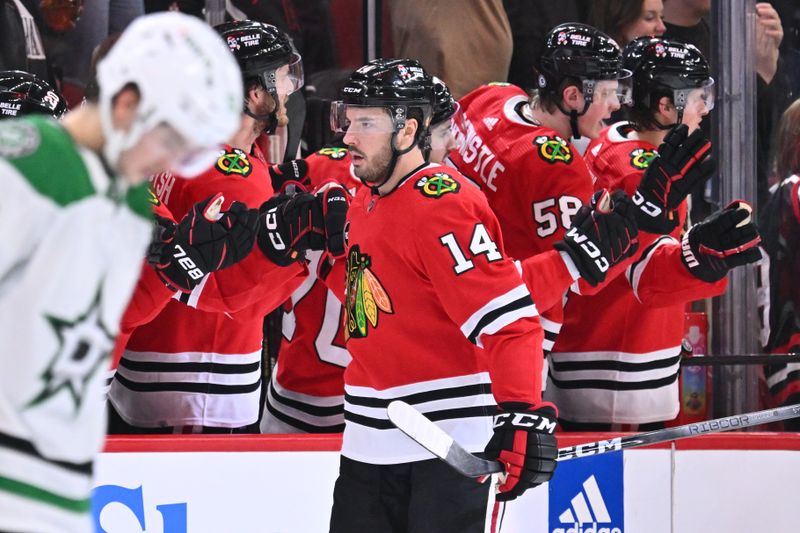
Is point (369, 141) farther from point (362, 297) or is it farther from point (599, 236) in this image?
point (599, 236)

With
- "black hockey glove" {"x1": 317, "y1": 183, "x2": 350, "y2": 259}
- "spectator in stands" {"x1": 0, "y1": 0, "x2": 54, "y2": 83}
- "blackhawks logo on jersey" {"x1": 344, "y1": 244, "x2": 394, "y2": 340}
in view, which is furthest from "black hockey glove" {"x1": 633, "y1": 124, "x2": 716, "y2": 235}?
"spectator in stands" {"x1": 0, "y1": 0, "x2": 54, "y2": 83}

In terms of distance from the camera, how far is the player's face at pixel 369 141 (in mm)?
2650

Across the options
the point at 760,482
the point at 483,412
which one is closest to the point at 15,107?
the point at 483,412

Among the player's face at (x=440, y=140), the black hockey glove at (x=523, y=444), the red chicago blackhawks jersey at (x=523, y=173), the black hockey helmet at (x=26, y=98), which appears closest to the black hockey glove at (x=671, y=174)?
the red chicago blackhawks jersey at (x=523, y=173)

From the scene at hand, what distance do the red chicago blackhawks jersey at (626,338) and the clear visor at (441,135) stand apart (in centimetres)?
74

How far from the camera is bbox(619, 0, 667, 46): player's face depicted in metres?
4.37

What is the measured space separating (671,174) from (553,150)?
13.7 inches

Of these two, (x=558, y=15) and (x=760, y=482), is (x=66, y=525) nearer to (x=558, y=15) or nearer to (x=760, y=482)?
(x=760, y=482)

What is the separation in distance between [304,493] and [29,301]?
1924mm

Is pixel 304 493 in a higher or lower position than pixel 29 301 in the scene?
higher

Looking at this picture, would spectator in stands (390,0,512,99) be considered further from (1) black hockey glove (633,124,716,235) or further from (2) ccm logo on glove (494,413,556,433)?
(2) ccm logo on glove (494,413,556,433)

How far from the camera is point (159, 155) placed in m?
1.53

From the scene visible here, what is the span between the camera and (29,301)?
1478mm

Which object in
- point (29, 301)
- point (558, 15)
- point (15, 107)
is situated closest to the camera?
point (29, 301)
